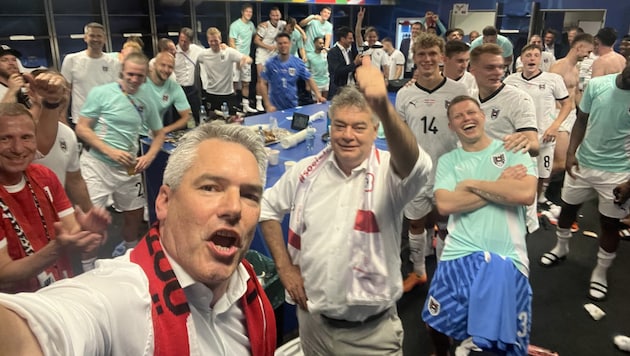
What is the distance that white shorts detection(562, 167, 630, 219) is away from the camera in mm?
3395

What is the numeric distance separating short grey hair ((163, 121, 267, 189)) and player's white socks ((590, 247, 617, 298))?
3.30 m

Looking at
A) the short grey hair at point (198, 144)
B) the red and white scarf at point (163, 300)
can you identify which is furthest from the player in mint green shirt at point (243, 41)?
the red and white scarf at point (163, 300)

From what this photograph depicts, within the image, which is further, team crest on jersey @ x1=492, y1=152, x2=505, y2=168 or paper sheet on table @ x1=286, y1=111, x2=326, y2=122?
paper sheet on table @ x1=286, y1=111, x2=326, y2=122

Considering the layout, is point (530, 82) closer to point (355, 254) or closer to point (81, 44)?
point (355, 254)

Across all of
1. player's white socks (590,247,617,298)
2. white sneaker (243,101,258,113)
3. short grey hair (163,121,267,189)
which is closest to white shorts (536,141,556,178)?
player's white socks (590,247,617,298)

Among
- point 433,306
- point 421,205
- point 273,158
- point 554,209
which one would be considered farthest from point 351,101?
point 554,209

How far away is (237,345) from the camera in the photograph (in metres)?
1.25

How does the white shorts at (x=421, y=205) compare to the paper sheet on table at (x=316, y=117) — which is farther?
the paper sheet on table at (x=316, y=117)

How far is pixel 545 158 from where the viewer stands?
462 centimetres

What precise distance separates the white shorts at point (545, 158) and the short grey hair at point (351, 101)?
3.22m

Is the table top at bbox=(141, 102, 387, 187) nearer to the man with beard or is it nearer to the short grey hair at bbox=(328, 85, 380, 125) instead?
the short grey hair at bbox=(328, 85, 380, 125)

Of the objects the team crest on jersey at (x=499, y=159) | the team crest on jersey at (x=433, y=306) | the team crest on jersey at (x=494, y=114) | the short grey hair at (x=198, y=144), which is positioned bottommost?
the team crest on jersey at (x=433, y=306)

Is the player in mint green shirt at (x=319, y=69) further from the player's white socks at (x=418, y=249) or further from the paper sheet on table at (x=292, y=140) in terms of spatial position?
the player's white socks at (x=418, y=249)

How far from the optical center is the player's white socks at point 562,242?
396 centimetres
